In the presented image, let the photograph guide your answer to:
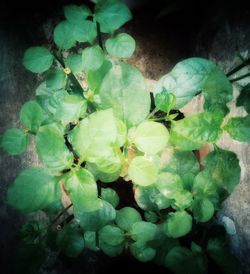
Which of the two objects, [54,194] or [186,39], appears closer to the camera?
[54,194]

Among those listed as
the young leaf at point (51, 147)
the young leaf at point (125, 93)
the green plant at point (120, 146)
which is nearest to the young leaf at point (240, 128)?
the green plant at point (120, 146)

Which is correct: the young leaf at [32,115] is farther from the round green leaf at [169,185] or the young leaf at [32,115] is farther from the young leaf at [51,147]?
the round green leaf at [169,185]

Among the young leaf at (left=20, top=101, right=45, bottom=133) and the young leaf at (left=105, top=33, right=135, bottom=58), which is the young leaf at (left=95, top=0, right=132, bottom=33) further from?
the young leaf at (left=20, top=101, right=45, bottom=133)

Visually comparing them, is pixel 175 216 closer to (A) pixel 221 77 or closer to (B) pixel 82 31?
(A) pixel 221 77

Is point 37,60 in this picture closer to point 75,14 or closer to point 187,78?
point 75,14

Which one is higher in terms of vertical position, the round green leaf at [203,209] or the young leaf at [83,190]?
the young leaf at [83,190]

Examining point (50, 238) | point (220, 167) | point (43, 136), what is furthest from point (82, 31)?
point (50, 238)
